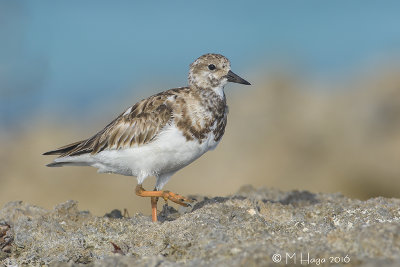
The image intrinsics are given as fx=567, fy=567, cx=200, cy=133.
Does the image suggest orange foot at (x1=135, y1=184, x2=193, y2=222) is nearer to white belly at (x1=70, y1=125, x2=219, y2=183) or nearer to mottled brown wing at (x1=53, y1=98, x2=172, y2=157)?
white belly at (x1=70, y1=125, x2=219, y2=183)

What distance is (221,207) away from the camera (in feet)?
25.9

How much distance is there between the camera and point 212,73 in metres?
9.01

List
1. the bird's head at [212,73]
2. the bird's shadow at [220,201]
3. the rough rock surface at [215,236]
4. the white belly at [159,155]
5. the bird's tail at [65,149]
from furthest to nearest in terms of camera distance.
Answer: the bird's tail at [65,149] < the bird's head at [212,73] < the bird's shadow at [220,201] < the white belly at [159,155] < the rough rock surface at [215,236]

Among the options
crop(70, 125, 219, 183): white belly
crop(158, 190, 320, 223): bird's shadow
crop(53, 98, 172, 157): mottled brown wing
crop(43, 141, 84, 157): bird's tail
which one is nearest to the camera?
crop(70, 125, 219, 183): white belly

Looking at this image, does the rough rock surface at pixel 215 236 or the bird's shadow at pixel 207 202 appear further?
the bird's shadow at pixel 207 202

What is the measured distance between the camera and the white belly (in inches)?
322

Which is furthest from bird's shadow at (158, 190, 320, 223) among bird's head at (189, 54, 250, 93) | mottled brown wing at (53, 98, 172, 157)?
bird's head at (189, 54, 250, 93)

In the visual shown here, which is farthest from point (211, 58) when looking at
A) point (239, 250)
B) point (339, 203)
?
point (239, 250)

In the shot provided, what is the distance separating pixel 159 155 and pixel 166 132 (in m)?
0.35

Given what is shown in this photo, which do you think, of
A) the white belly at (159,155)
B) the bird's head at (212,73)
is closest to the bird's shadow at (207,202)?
the white belly at (159,155)

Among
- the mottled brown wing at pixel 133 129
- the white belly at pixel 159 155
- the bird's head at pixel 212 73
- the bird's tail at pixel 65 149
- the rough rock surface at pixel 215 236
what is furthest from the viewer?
the bird's tail at pixel 65 149

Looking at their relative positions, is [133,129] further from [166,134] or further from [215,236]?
[215,236]

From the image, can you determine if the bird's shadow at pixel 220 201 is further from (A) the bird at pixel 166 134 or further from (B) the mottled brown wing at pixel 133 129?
(B) the mottled brown wing at pixel 133 129

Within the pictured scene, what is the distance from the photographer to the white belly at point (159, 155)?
8188 mm
